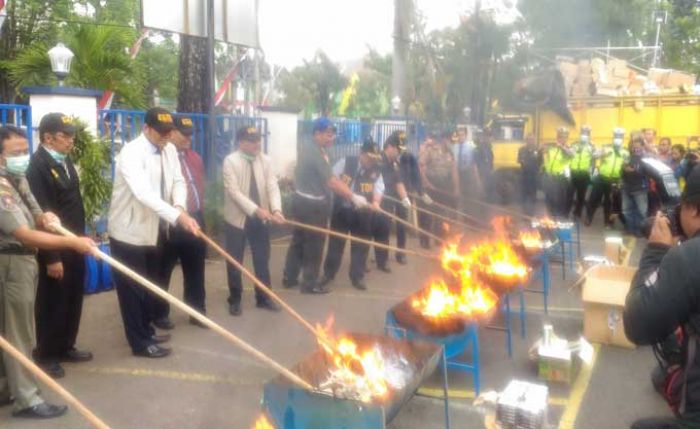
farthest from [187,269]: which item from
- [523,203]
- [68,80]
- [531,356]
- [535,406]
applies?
[523,203]

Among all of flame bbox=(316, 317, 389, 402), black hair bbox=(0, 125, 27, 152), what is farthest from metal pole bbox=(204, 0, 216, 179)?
flame bbox=(316, 317, 389, 402)

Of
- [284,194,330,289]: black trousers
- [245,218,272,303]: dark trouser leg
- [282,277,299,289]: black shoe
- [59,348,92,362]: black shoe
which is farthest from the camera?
[282,277,299,289]: black shoe

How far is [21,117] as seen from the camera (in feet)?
21.9

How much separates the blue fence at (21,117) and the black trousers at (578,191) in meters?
10.2

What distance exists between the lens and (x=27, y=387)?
4309 millimetres

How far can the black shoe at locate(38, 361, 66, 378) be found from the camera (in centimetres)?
504

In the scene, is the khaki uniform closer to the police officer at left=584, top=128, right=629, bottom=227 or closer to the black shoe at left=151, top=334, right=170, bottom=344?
the black shoe at left=151, top=334, right=170, bottom=344

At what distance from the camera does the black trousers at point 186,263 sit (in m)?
6.13

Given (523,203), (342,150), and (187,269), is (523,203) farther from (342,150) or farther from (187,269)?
(187,269)

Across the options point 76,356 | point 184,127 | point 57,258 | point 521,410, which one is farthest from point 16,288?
point 521,410

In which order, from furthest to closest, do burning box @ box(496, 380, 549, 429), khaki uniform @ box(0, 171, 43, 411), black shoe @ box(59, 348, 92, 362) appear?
1. black shoe @ box(59, 348, 92, 362)
2. khaki uniform @ box(0, 171, 43, 411)
3. burning box @ box(496, 380, 549, 429)

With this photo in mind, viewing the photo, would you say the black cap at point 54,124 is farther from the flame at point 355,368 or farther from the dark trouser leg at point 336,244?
the dark trouser leg at point 336,244

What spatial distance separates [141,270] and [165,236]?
2.28ft

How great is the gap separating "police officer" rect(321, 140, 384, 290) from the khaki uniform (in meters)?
4.09
